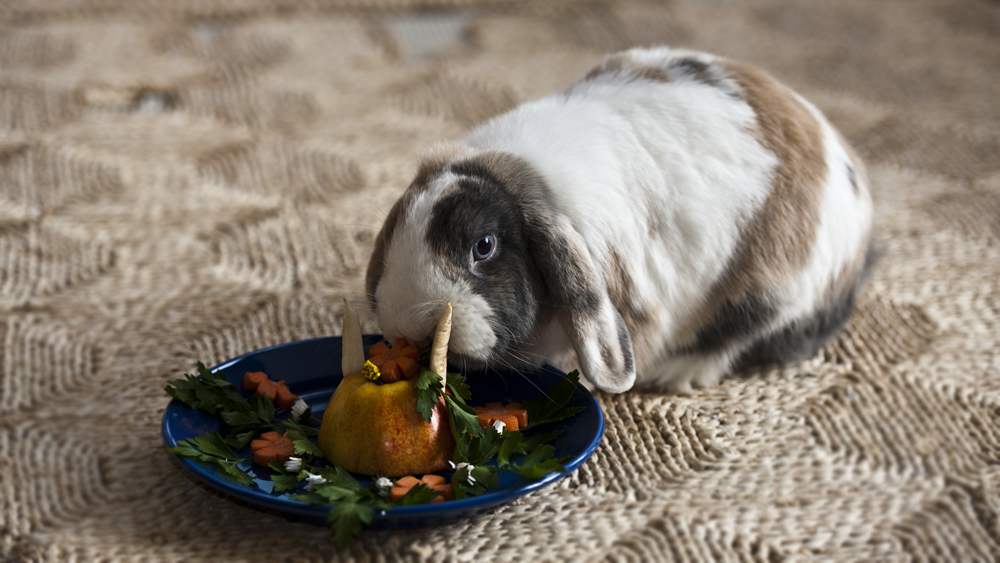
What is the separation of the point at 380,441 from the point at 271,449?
0.14 m

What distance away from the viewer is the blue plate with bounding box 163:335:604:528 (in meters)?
0.89

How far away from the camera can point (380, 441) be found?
0.96m

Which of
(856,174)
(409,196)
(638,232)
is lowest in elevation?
(856,174)

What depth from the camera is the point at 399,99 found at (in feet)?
7.98

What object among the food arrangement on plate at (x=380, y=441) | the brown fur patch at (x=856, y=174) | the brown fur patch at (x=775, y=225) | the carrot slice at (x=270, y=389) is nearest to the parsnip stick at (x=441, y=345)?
the food arrangement on plate at (x=380, y=441)

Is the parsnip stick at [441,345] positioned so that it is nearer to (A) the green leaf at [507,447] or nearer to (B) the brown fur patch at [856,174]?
(A) the green leaf at [507,447]

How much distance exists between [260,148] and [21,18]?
4.03ft

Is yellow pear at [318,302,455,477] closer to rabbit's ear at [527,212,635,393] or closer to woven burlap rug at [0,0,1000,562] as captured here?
woven burlap rug at [0,0,1000,562]

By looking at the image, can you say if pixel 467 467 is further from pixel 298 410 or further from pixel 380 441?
pixel 298 410

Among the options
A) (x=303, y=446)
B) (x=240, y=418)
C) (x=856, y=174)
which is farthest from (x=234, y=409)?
(x=856, y=174)

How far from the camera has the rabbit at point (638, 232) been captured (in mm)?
1056

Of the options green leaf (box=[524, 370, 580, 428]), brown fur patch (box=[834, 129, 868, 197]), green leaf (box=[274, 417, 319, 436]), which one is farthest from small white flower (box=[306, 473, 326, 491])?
brown fur patch (box=[834, 129, 868, 197])

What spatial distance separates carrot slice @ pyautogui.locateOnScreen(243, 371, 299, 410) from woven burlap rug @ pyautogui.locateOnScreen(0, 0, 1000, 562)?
144 mm

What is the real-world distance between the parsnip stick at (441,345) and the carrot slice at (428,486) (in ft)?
0.38
